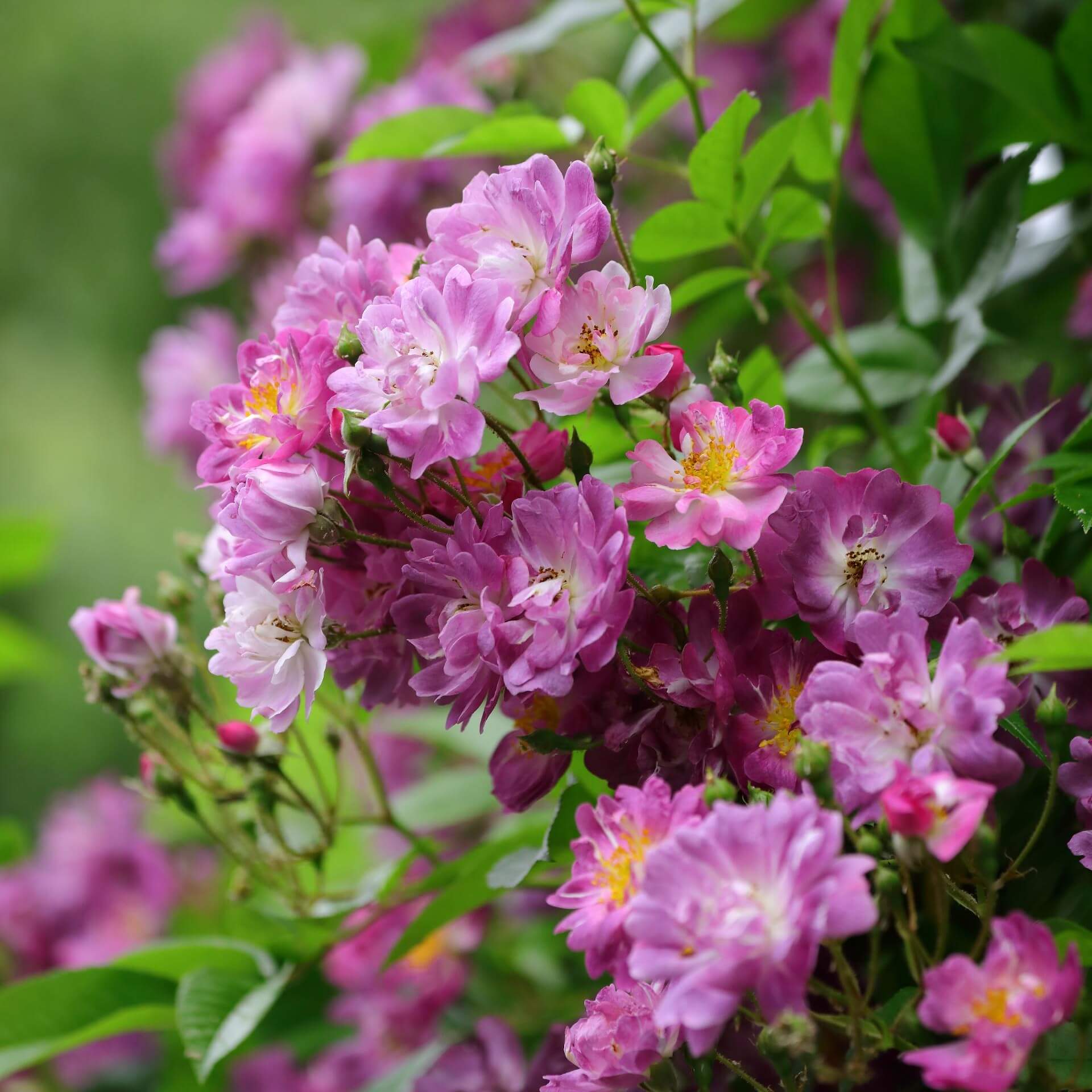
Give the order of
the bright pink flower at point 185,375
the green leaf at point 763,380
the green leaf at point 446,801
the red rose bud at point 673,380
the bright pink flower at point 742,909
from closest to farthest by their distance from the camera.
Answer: the bright pink flower at point 742,909 < the red rose bud at point 673,380 < the green leaf at point 763,380 < the green leaf at point 446,801 < the bright pink flower at point 185,375

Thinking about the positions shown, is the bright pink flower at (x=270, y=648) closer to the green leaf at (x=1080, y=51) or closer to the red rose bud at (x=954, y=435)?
the red rose bud at (x=954, y=435)

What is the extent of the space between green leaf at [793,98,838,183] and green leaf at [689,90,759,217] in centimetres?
8

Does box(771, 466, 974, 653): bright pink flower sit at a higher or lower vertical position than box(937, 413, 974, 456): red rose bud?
higher

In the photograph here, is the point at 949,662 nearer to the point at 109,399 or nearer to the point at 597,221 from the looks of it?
the point at 597,221

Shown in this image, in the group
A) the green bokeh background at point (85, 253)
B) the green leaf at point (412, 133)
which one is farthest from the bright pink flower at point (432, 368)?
the green bokeh background at point (85, 253)

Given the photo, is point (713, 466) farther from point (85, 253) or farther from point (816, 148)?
point (85, 253)

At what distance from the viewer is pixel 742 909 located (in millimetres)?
234

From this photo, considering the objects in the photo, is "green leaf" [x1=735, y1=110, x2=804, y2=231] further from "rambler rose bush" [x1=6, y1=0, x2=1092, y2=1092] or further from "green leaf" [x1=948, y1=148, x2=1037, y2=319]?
"green leaf" [x1=948, y1=148, x2=1037, y2=319]

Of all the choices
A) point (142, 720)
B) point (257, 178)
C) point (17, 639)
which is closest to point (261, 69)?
point (257, 178)

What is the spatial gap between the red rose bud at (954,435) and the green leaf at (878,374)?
104mm

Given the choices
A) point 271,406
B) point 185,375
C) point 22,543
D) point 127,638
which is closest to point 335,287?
point 271,406

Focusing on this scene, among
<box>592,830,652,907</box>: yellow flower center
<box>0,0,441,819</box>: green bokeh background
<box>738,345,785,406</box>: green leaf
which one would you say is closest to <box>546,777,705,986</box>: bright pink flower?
<box>592,830,652,907</box>: yellow flower center

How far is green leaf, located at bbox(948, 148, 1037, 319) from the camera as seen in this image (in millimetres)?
483

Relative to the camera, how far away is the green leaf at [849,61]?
0.46m
